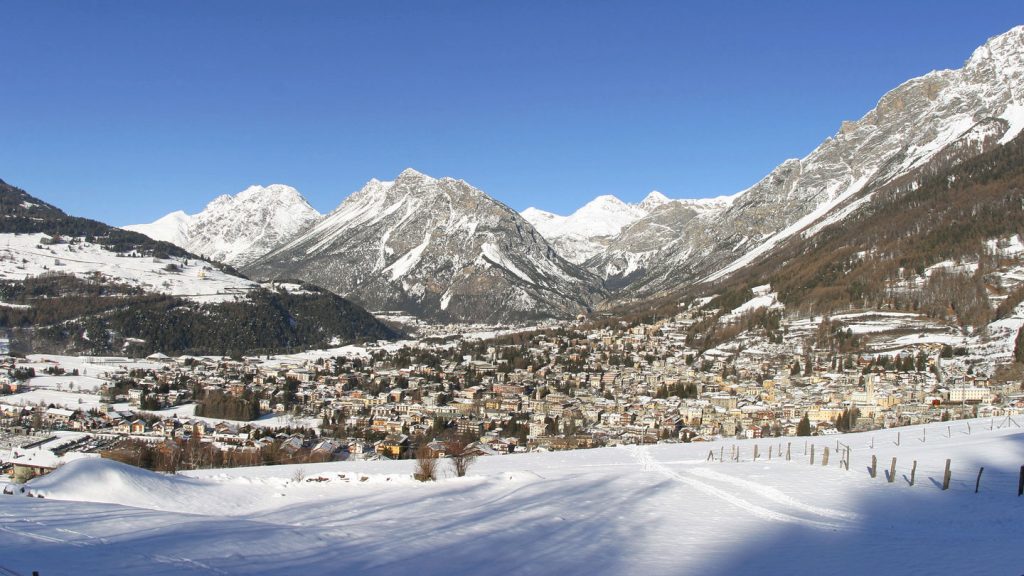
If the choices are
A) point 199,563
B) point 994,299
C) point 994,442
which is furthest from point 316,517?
Answer: point 994,299

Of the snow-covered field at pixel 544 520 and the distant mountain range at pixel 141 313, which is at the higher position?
the distant mountain range at pixel 141 313

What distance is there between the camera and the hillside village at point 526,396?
188 feet

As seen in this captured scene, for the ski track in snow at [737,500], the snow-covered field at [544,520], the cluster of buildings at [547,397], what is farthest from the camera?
the cluster of buildings at [547,397]

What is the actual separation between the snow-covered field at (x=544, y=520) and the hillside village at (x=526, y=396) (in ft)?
48.7

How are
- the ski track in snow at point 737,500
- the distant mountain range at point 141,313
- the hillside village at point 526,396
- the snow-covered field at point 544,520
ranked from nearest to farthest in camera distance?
→ the snow-covered field at point 544,520 < the ski track in snow at point 737,500 < the hillside village at point 526,396 < the distant mountain range at point 141,313

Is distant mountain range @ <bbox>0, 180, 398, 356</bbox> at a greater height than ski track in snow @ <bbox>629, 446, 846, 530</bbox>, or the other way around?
distant mountain range @ <bbox>0, 180, 398, 356</bbox>

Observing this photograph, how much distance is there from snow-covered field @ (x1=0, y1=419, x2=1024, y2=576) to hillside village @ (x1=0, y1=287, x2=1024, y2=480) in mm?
14835

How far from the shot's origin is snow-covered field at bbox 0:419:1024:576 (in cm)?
1445

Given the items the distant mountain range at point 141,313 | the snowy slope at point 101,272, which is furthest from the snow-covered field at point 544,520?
the snowy slope at point 101,272

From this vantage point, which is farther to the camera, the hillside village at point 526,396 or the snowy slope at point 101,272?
the snowy slope at point 101,272

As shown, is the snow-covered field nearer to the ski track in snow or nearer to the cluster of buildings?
the ski track in snow

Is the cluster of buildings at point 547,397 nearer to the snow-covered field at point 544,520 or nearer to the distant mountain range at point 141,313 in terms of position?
the distant mountain range at point 141,313

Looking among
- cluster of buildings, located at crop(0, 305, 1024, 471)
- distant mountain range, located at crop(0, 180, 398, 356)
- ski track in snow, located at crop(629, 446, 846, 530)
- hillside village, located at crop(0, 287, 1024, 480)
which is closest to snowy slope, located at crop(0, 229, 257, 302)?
distant mountain range, located at crop(0, 180, 398, 356)

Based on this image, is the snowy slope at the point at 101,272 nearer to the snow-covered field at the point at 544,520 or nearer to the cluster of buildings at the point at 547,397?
the cluster of buildings at the point at 547,397
